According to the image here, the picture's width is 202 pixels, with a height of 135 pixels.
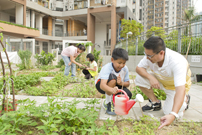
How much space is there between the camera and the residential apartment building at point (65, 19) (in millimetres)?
19719

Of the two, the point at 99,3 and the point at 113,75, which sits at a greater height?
the point at 99,3

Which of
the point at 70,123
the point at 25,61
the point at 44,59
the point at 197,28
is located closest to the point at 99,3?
the point at 44,59

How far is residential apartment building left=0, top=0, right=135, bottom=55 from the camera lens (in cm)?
1972

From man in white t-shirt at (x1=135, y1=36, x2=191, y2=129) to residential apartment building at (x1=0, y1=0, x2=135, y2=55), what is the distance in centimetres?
1500

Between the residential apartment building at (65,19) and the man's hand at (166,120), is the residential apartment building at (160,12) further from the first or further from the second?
the man's hand at (166,120)

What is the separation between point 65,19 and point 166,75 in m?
27.7

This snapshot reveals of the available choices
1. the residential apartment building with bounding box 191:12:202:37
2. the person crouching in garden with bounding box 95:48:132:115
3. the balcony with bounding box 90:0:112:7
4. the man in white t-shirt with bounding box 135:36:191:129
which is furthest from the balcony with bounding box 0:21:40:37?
the man in white t-shirt with bounding box 135:36:191:129

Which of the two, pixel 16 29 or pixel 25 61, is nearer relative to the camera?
pixel 25 61

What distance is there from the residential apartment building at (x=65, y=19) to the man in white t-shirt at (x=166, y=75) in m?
15.0

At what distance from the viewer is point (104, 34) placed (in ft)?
83.4

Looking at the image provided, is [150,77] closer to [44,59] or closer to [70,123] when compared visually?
[70,123]

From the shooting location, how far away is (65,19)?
2720cm

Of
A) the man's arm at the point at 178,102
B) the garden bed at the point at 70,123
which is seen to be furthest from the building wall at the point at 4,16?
the man's arm at the point at 178,102

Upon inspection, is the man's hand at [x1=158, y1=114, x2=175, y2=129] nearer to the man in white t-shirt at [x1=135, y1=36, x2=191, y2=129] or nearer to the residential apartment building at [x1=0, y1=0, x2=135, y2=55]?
the man in white t-shirt at [x1=135, y1=36, x2=191, y2=129]
